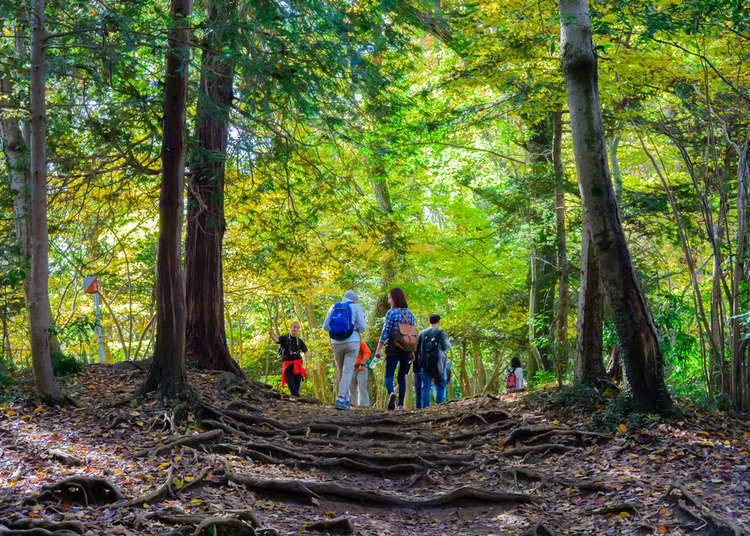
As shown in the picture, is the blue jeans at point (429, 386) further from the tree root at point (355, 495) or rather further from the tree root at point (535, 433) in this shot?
the tree root at point (355, 495)

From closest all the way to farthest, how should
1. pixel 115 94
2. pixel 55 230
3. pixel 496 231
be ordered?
pixel 115 94 → pixel 55 230 → pixel 496 231

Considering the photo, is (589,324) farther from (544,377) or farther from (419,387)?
(544,377)

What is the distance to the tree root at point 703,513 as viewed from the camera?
4.10 m

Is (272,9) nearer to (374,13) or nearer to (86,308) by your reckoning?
(374,13)

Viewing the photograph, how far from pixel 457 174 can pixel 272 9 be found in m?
9.80

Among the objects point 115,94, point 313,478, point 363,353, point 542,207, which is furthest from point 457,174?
point 313,478

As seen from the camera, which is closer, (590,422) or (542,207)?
(590,422)

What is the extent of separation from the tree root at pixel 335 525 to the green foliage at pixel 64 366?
6.27 m

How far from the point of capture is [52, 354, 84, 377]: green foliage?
964 cm

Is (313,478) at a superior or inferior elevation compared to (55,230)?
inferior

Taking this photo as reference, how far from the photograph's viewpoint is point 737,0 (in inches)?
250

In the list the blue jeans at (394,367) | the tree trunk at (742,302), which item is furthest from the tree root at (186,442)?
the tree trunk at (742,302)

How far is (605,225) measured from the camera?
7059 mm

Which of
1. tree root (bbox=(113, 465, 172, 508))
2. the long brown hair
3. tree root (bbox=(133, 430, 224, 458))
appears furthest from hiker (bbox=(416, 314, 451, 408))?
tree root (bbox=(113, 465, 172, 508))
